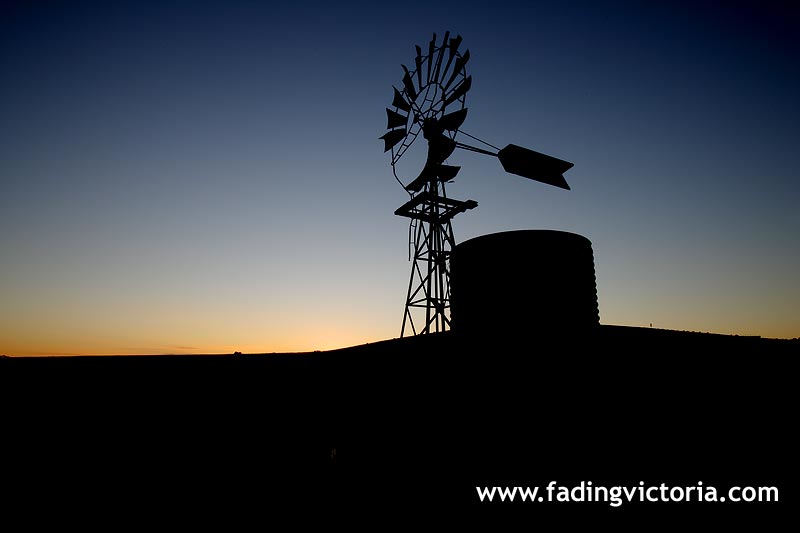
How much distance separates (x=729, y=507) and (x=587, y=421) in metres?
1.67

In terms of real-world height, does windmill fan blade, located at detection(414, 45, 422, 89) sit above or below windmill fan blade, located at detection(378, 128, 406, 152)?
above

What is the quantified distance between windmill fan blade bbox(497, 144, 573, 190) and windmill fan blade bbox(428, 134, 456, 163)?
4.11 metres

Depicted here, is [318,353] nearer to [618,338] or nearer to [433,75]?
[618,338]

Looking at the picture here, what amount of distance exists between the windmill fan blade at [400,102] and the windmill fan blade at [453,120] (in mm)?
2044

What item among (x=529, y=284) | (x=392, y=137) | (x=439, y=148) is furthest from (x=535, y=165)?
(x=392, y=137)

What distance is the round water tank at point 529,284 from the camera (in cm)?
534

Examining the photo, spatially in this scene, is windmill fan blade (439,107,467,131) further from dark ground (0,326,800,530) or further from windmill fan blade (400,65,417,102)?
dark ground (0,326,800,530)

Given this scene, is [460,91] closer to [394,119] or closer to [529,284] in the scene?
[394,119]

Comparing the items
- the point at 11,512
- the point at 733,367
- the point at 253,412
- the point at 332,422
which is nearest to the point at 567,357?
the point at 733,367

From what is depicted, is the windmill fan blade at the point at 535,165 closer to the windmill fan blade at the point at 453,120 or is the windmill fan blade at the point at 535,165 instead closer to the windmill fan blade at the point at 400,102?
the windmill fan blade at the point at 453,120

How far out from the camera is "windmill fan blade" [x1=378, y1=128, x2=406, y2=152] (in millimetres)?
14281

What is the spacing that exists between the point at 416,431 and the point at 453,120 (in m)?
10.5

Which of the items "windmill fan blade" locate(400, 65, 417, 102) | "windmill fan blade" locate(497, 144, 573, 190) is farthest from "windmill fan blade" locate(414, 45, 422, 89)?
"windmill fan blade" locate(497, 144, 573, 190)

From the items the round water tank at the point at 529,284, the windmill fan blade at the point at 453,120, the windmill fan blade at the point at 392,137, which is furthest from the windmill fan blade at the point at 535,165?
the windmill fan blade at the point at 392,137
